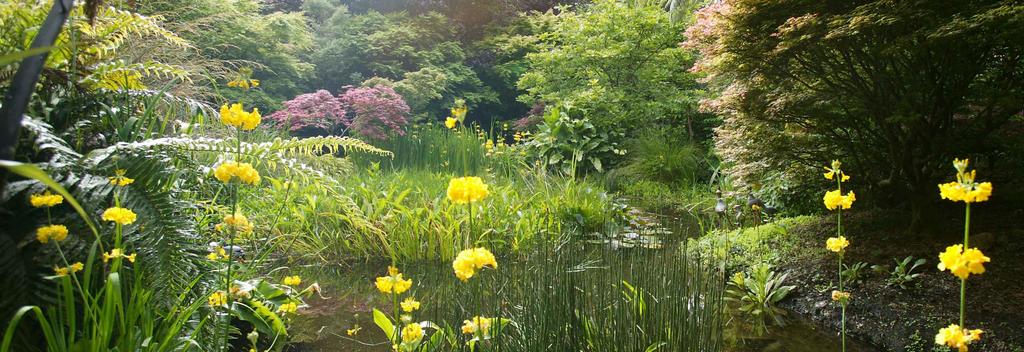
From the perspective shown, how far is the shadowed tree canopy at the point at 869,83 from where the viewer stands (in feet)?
8.72

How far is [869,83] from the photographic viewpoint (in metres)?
3.20

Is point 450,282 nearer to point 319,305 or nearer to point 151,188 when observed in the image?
point 151,188

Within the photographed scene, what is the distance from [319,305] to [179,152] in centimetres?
126

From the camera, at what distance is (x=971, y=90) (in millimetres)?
2918

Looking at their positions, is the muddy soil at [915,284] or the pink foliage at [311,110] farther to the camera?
the pink foliage at [311,110]

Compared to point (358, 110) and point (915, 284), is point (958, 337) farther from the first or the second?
point (358, 110)

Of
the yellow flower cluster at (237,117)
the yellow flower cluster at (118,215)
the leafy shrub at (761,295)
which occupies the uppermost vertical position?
the yellow flower cluster at (237,117)

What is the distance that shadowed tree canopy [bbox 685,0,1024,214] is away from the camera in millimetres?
2658

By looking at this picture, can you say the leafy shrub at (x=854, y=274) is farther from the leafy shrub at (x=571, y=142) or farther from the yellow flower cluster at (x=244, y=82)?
the leafy shrub at (x=571, y=142)

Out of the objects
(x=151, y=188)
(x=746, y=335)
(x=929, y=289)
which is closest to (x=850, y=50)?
(x=929, y=289)

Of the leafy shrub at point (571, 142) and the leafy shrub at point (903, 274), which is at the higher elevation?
the leafy shrub at point (571, 142)

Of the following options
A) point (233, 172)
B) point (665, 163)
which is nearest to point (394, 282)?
point (233, 172)

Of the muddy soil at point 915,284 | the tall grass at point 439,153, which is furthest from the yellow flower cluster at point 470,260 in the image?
the tall grass at point 439,153

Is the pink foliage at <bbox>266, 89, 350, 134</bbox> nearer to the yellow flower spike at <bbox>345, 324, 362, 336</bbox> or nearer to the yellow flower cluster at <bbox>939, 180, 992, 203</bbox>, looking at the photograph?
the yellow flower spike at <bbox>345, 324, 362, 336</bbox>
